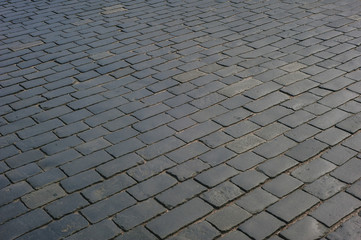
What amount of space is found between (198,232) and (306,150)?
1.47 m

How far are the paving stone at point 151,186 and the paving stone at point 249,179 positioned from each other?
0.56m

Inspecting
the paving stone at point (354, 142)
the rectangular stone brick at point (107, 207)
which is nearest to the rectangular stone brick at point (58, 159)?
the rectangular stone brick at point (107, 207)

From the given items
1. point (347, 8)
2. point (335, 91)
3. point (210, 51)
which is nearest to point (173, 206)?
point (335, 91)

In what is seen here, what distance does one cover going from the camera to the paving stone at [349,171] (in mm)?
3922

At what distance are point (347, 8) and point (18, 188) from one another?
243 inches

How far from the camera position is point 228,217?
11.7 ft

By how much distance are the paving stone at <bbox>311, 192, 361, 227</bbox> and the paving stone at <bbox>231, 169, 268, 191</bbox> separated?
1.82 feet

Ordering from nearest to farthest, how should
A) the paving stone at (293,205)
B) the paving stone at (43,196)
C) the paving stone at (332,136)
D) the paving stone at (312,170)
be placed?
the paving stone at (293,205) → the paving stone at (43,196) → the paving stone at (312,170) → the paving stone at (332,136)

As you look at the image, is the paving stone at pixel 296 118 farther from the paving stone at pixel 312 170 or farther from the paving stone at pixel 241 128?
the paving stone at pixel 312 170

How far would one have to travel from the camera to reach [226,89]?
5.41m

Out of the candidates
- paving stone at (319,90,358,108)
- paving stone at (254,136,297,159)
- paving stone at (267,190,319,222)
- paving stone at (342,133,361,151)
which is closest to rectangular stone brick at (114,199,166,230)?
paving stone at (267,190,319,222)

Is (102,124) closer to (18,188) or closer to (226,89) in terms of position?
(18,188)

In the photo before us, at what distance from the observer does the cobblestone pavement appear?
3.62 metres

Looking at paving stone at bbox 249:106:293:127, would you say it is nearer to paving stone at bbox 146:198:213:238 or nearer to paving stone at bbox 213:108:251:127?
paving stone at bbox 213:108:251:127
